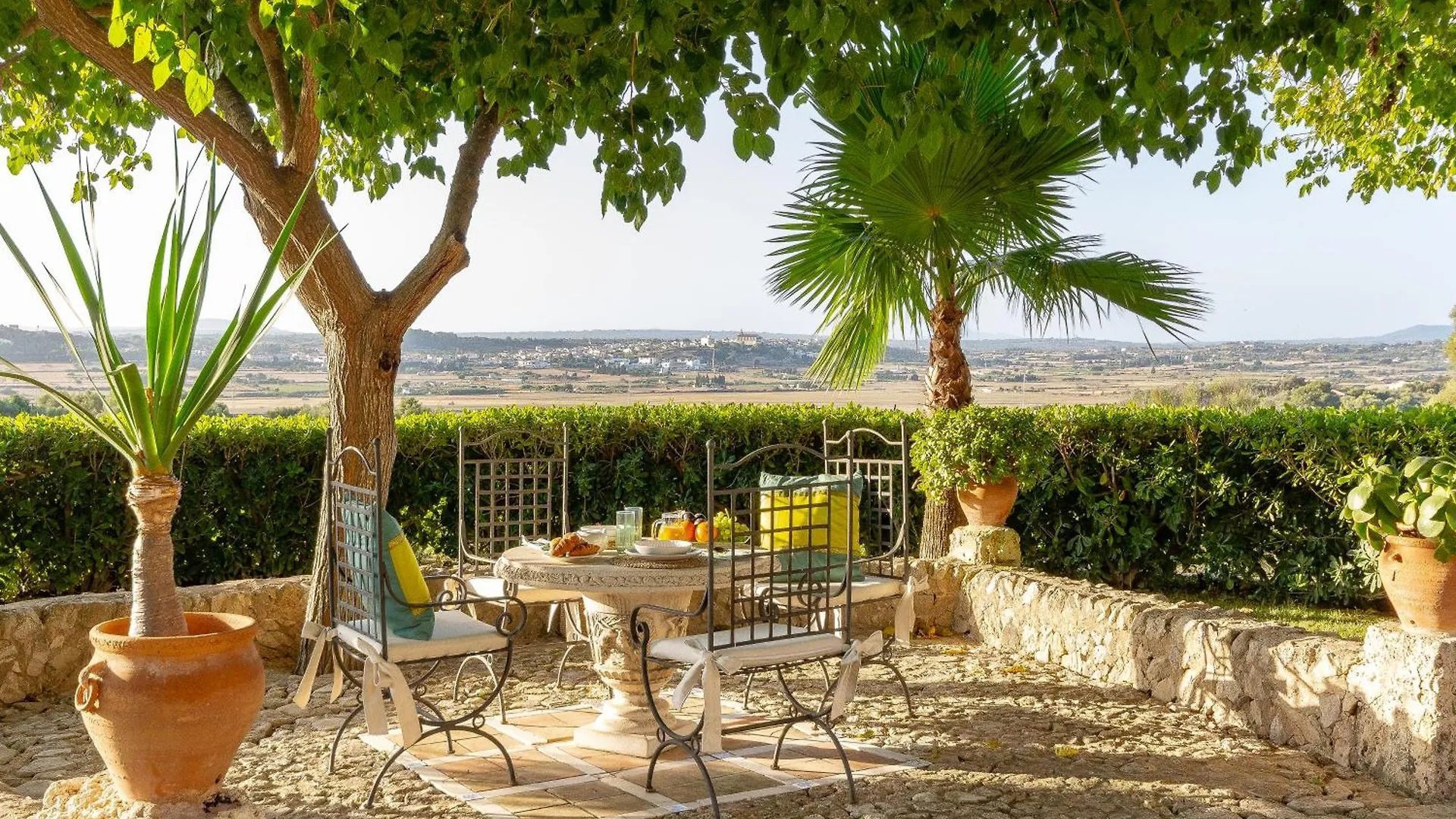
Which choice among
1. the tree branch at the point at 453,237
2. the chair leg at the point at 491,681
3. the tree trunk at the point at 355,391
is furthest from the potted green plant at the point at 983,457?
the tree trunk at the point at 355,391

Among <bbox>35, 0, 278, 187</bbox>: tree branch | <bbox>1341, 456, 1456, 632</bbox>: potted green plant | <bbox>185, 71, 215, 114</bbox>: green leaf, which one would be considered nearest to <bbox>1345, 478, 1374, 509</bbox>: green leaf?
<bbox>1341, 456, 1456, 632</bbox>: potted green plant

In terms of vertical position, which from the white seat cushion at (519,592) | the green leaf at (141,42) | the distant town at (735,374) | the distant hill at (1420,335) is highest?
the green leaf at (141,42)

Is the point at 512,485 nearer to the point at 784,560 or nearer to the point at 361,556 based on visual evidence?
the point at 784,560

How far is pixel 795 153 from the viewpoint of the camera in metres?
6.62

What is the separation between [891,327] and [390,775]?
390 cm

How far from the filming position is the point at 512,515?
6.94m

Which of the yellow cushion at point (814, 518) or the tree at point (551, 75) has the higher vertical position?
the tree at point (551, 75)

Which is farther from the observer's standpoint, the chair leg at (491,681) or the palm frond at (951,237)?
the palm frond at (951,237)

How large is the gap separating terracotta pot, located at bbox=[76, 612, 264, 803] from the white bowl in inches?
54.9

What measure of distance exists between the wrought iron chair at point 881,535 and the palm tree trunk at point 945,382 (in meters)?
0.22

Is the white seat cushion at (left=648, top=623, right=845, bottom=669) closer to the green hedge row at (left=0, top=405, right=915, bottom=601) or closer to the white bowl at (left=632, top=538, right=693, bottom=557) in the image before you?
the white bowl at (left=632, top=538, right=693, bottom=557)

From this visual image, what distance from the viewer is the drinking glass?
13.8 feet

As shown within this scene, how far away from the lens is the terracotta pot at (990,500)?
630 centimetres

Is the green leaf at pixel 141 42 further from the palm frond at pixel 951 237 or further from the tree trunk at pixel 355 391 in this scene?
the palm frond at pixel 951 237
